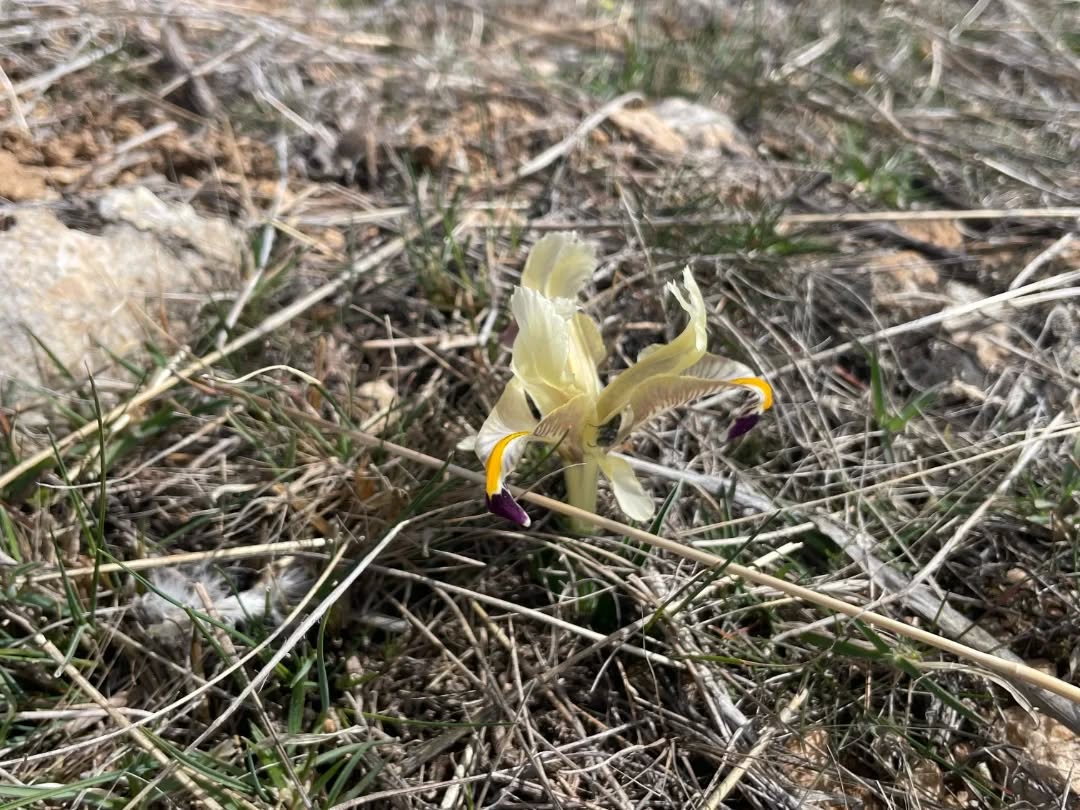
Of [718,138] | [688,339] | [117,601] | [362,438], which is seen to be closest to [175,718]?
[117,601]

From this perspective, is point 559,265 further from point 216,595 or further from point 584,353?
point 216,595

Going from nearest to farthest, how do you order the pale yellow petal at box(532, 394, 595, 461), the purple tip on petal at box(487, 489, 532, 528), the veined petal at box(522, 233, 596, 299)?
the purple tip on petal at box(487, 489, 532, 528), the pale yellow petal at box(532, 394, 595, 461), the veined petal at box(522, 233, 596, 299)

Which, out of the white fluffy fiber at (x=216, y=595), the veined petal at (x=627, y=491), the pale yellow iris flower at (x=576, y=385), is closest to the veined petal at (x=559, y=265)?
the pale yellow iris flower at (x=576, y=385)

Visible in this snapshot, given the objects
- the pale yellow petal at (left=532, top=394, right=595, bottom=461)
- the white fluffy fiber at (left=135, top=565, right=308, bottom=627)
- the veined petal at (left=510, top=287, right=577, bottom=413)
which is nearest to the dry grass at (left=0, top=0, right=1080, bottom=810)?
the white fluffy fiber at (left=135, top=565, right=308, bottom=627)

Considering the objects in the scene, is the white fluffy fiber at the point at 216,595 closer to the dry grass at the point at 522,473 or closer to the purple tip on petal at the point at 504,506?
the dry grass at the point at 522,473

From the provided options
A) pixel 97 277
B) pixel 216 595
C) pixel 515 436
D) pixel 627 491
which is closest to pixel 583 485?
pixel 627 491

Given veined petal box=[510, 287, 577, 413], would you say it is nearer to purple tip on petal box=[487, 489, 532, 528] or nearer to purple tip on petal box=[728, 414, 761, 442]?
purple tip on petal box=[487, 489, 532, 528]

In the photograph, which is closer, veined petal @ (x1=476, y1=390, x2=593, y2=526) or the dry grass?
veined petal @ (x1=476, y1=390, x2=593, y2=526)
